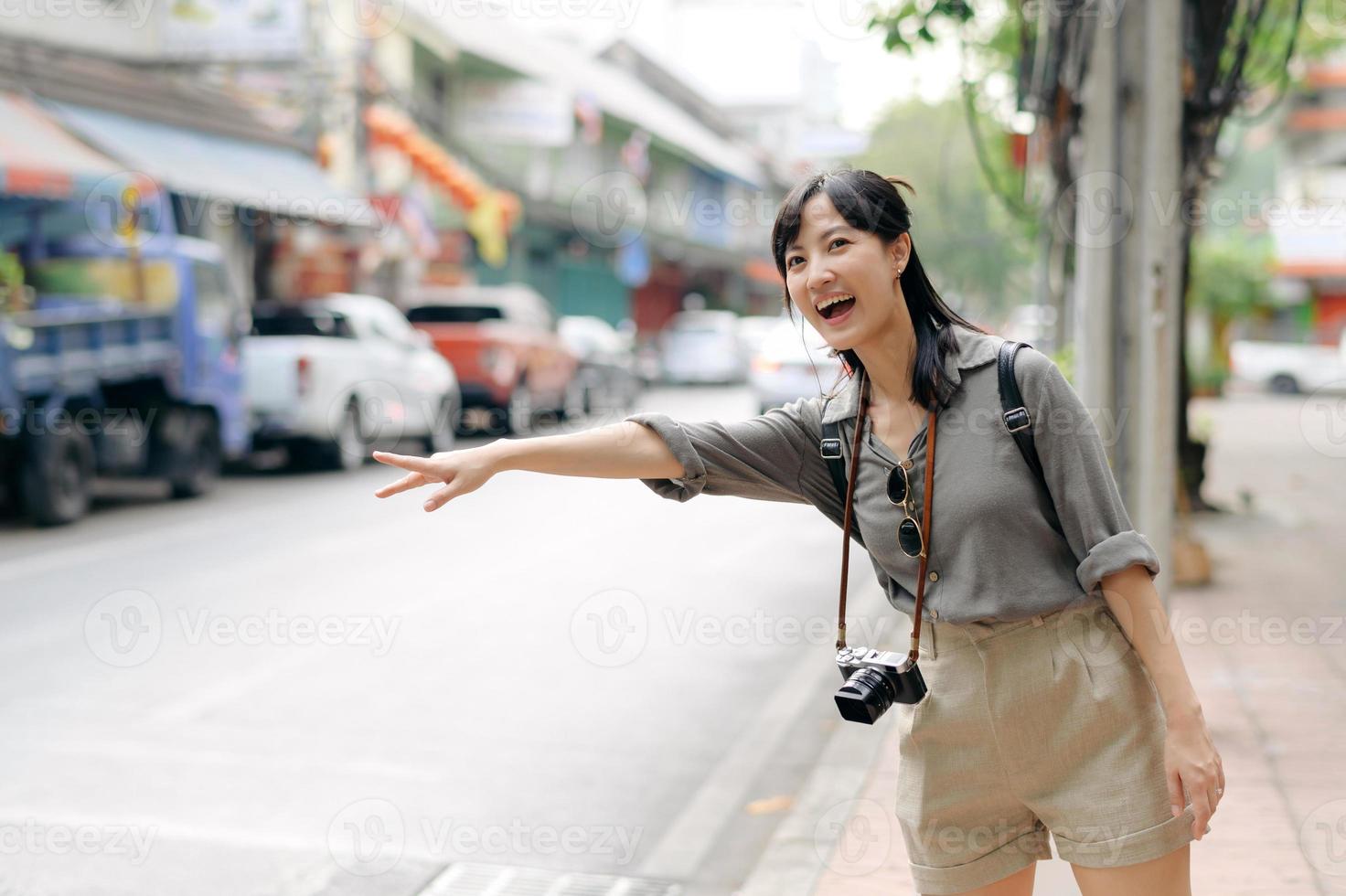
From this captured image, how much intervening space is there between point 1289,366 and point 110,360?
92.4 feet

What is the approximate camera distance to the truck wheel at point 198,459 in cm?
1233

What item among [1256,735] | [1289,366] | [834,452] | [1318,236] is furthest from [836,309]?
[1318,236]

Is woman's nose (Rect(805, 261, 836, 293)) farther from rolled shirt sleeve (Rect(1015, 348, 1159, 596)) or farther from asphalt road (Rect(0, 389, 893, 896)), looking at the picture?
asphalt road (Rect(0, 389, 893, 896))

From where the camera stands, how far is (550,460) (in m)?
2.27

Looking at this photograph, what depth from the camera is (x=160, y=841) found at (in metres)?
4.42

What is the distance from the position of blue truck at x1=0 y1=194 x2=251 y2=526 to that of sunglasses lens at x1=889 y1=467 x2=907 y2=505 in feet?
29.9

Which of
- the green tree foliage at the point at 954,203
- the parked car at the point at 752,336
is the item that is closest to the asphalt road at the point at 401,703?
the parked car at the point at 752,336

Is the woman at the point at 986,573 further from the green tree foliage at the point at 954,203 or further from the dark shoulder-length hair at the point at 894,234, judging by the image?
the green tree foliage at the point at 954,203

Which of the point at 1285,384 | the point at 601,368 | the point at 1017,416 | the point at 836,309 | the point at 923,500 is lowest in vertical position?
the point at 1285,384

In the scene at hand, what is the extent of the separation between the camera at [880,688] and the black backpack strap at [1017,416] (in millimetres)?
359

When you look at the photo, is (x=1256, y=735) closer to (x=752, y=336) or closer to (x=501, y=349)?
(x=501, y=349)

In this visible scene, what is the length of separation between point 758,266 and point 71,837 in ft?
143

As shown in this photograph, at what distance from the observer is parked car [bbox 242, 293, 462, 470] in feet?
46.7

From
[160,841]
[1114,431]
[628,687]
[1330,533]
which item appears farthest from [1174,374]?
[1330,533]
